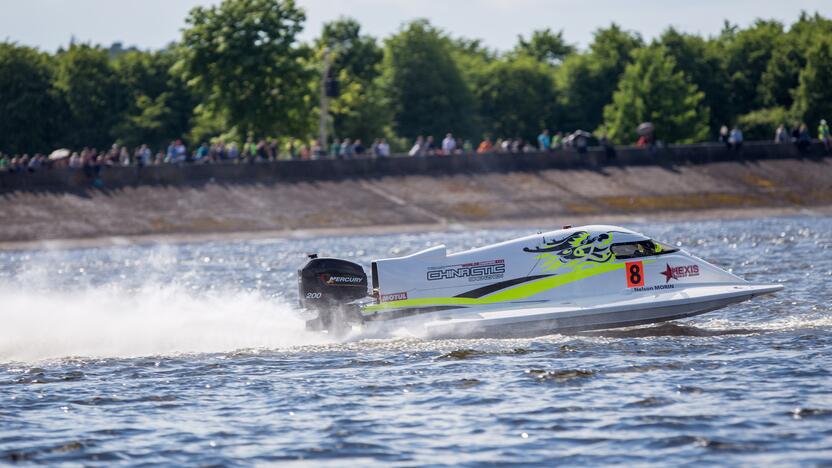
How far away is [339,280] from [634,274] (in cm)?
533

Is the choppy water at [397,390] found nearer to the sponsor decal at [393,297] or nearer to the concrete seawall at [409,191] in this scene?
the sponsor decal at [393,297]

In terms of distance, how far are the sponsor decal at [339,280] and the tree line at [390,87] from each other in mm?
52734

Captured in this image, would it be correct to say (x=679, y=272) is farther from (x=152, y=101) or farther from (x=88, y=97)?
(x=152, y=101)

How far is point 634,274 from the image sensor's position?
22.4 metres

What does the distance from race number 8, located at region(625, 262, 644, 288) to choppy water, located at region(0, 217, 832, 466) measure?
0.94 m

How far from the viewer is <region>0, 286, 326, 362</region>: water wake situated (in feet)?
71.6

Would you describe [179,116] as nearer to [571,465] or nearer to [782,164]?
[782,164]

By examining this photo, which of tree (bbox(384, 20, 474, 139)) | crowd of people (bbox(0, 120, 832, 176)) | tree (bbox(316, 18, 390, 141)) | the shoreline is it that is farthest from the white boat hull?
tree (bbox(384, 20, 474, 139))

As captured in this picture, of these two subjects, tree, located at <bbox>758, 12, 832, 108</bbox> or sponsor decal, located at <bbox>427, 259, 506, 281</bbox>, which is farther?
tree, located at <bbox>758, 12, 832, 108</bbox>

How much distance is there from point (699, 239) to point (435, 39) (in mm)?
59274

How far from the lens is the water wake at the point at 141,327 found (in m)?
21.8

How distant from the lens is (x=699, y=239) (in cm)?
4656

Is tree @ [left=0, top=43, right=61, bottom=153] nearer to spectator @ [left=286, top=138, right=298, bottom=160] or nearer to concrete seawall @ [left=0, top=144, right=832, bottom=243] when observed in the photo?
spectator @ [left=286, top=138, right=298, bottom=160]

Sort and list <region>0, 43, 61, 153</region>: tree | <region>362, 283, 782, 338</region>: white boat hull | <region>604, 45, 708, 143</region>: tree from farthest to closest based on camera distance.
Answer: <region>604, 45, 708, 143</region>: tree, <region>0, 43, 61, 153</region>: tree, <region>362, 283, 782, 338</region>: white boat hull
